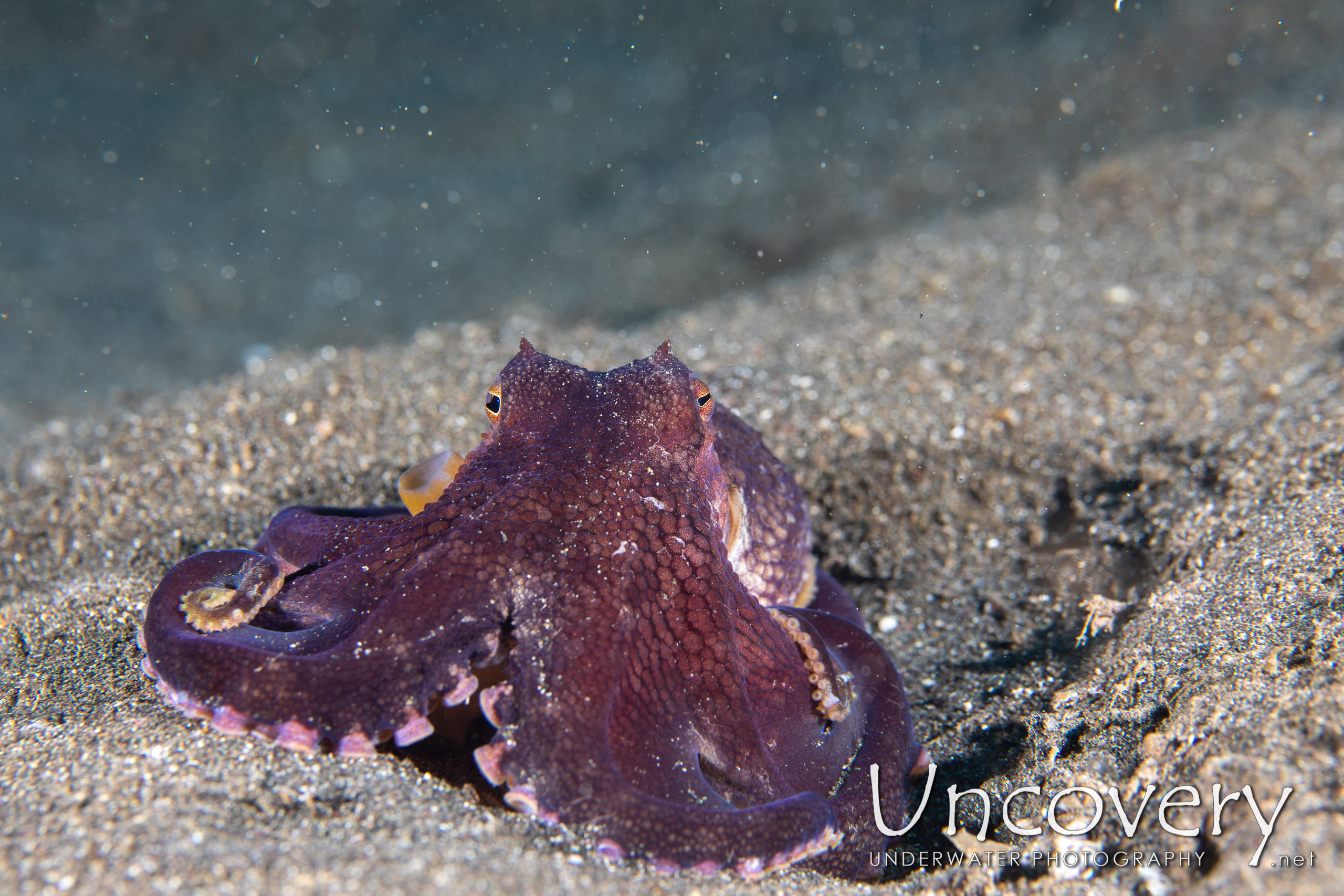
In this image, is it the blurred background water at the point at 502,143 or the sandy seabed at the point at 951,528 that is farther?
the blurred background water at the point at 502,143

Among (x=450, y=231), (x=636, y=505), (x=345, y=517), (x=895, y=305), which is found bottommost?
(x=636, y=505)

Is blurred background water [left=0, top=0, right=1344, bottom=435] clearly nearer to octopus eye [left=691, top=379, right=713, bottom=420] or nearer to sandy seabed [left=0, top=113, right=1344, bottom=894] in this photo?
sandy seabed [left=0, top=113, right=1344, bottom=894]

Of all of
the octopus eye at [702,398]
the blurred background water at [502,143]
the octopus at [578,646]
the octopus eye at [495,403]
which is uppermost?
the blurred background water at [502,143]

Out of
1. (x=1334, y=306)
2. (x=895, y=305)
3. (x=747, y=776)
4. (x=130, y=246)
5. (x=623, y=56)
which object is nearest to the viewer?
(x=747, y=776)

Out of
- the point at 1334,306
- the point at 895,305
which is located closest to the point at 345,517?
the point at 895,305

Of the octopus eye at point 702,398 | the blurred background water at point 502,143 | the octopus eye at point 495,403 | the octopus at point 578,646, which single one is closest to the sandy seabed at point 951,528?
the octopus at point 578,646

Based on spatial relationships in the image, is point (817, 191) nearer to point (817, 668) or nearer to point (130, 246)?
point (817, 668)

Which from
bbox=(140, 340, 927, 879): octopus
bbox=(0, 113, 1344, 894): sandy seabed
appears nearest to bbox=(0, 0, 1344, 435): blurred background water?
bbox=(0, 113, 1344, 894): sandy seabed

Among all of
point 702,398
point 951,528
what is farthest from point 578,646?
point 951,528

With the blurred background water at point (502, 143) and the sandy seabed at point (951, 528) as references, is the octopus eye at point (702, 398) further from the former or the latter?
the blurred background water at point (502, 143)
